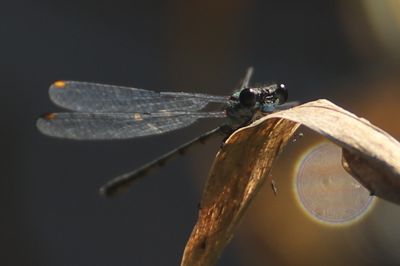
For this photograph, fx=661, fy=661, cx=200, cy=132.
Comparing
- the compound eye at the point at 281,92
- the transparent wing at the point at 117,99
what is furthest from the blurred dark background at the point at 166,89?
the compound eye at the point at 281,92

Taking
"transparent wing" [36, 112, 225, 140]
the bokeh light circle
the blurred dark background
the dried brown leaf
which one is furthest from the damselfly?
the blurred dark background

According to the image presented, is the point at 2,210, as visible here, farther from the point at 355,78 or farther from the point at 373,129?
the point at 373,129

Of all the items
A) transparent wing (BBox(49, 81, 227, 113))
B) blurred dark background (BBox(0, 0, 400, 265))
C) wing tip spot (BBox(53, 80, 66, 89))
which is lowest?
blurred dark background (BBox(0, 0, 400, 265))

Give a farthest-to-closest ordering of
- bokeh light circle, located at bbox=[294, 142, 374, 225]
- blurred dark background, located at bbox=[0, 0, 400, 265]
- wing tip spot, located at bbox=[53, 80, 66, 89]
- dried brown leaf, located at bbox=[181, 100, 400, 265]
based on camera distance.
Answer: blurred dark background, located at bbox=[0, 0, 400, 265]
wing tip spot, located at bbox=[53, 80, 66, 89]
bokeh light circle, located at bbox=[294, 142, 374, 225]
dried brown leaf, located at bbox=[181, 100, 400, 265]

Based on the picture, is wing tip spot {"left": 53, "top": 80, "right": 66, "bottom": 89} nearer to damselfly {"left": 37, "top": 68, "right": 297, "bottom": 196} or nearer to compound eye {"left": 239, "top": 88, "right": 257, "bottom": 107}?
damselfly {"left": 37, "top": 68, "right": 297, "bottom": 196}

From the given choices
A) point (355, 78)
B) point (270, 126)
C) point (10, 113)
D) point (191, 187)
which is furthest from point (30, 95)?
point (270, 126)

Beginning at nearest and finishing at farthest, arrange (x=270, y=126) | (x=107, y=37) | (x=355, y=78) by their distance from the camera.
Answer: (x=270, y=126), (x=107, y=37), (x=355, y=78)
